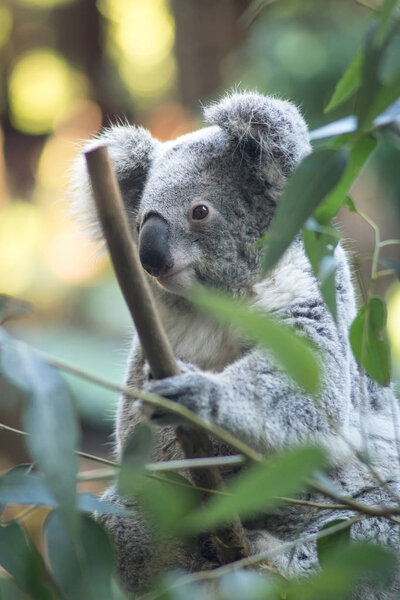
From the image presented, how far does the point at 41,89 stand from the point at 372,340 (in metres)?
8.88

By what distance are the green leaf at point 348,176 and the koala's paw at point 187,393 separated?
1.16 feet

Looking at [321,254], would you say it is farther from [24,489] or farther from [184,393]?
[24,489]

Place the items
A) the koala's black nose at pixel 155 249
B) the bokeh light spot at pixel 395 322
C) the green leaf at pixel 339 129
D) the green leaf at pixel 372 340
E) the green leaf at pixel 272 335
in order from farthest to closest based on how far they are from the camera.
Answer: the bokeh light spot at pixel 395 322, the koala's black nose at pixel 155 249, the green leaf at pixel 372 340, the green leaf at pixel 339 129, the green leaf at pixel 272 335

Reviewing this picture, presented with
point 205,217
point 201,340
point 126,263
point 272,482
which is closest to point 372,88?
point 126,263

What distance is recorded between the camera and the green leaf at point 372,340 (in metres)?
1.28

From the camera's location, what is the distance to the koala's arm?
4.80 ft

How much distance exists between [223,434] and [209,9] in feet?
17.6

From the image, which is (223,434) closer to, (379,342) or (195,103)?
(379,342)

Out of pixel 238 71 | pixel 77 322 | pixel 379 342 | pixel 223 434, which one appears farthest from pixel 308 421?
pixel 77 322

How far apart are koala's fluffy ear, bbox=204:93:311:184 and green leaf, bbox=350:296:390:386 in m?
0.84

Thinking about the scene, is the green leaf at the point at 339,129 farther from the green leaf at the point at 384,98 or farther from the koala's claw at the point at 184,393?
the koala's claw at the point at 184,393

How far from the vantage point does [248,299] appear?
2.08 m

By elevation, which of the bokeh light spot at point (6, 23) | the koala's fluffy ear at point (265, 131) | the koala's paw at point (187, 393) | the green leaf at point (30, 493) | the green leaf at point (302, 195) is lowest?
the green leaf at point (30, 493)

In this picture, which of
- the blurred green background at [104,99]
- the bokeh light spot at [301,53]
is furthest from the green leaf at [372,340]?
the bokeh light spot at [301,53]
